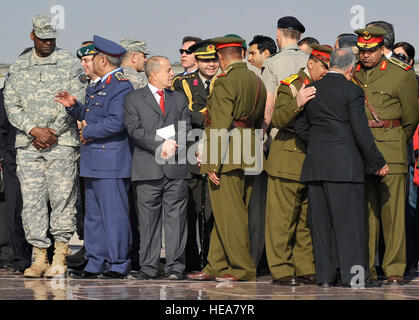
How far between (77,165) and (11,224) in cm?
96

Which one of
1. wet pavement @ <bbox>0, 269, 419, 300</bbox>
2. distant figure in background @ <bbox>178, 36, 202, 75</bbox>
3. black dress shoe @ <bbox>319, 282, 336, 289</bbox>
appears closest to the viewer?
wet pavement @ <bbox>0, 269, 419, 300</bbox>

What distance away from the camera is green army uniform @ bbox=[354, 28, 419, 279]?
Answer: 9773 millimetres

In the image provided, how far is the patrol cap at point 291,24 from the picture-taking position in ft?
34.6

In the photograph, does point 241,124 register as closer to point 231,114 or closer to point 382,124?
point 231,114

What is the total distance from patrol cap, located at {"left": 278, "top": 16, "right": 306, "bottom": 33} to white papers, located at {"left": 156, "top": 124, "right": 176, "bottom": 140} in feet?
4.94

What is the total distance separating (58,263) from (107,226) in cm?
62

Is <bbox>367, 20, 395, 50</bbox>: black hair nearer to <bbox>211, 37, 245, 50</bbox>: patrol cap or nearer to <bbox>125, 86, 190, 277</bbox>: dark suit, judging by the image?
<bbox>211, 37, 245, 50</bbox>: patrol cap

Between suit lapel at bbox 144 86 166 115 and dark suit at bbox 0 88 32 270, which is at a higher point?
suit lapel at bbox 144 86 166 115

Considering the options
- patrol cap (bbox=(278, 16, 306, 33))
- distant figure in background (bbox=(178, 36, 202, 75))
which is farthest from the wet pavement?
distant figure in background (bbox=(178, 36, 202, 75))

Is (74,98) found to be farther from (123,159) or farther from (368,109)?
(368,109)

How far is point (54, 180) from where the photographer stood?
10398 mm

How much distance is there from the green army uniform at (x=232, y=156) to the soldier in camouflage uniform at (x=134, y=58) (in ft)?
4.79

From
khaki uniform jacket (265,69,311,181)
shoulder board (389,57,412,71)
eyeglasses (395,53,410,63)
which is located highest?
eyeglasses (395,53,410,63)

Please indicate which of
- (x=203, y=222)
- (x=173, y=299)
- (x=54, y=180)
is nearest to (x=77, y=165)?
(x=54, y=180)
